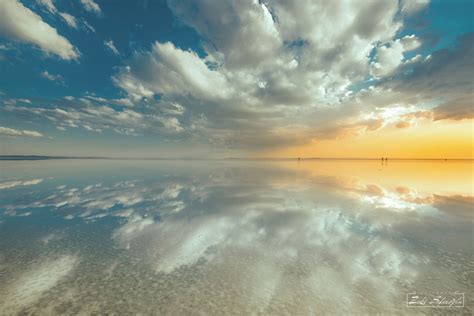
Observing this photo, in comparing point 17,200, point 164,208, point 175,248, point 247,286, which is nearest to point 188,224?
point 175,248

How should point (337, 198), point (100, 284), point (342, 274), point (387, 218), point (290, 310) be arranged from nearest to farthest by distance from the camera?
1. point (290, 310)
2. point (100, 284)
3. point (342, 274)
4. point (387, 218)
5. point (337, 198)

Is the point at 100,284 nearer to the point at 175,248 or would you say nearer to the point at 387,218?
the point at 175,248

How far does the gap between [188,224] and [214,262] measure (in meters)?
5.13

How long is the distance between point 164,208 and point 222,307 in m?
12.1

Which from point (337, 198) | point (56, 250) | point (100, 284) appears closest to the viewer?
point (100, 284)

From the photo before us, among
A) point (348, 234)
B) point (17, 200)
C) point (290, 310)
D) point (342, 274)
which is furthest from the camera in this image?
point (17, 200)

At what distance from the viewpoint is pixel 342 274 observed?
8.07 metres

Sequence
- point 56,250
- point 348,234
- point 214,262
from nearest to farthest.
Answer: point 214,262 → point 56,250 → point 348,234

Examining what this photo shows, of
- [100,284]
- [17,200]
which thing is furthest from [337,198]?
[17,200]

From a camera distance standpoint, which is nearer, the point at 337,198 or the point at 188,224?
the point at 188,224

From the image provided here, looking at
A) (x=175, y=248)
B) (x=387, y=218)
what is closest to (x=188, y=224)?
(x=175, y=248)

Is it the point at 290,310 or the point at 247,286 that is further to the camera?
the point at 247,286

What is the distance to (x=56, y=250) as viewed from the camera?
31.9 ft

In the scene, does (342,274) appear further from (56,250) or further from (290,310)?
(56,250)
